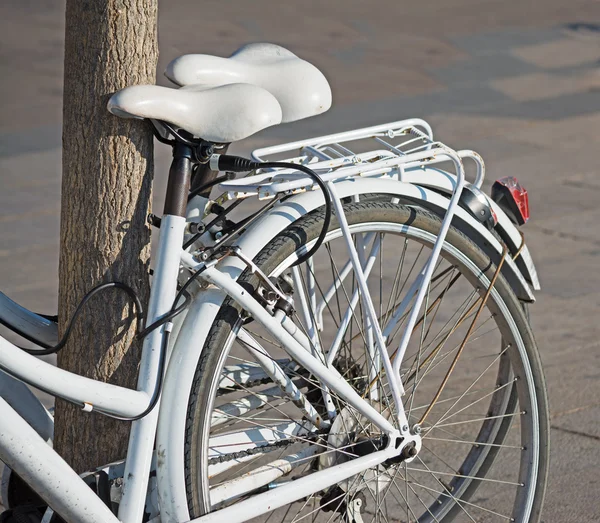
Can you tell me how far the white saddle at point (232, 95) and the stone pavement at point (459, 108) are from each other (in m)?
1.76

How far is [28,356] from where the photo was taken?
2146 mm

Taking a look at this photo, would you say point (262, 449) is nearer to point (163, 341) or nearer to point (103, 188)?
point (163, 341)

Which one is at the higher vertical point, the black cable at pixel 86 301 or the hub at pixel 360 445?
the black cable at pixel 86 301

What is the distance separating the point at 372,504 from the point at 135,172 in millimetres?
1599

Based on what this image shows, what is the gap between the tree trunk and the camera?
2400 millimetres

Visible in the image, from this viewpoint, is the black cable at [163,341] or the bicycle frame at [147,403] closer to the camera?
the bicycle frame at [147,403]

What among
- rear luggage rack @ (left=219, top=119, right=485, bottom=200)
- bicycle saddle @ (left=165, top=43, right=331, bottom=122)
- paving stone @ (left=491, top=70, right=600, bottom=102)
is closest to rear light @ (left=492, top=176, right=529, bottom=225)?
rear luggage rack @ (left=219, top=119, right=485, bottom=200)

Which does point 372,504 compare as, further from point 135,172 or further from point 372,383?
point 135,172

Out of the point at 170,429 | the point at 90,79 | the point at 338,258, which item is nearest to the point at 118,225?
the point at 90,79

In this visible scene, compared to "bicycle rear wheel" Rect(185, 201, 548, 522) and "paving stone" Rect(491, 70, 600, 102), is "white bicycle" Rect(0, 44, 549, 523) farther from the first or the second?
"paving stone" Rect(491, 70, 600, 102)

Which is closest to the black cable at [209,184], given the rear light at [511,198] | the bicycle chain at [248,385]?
the bicycle chain at [248,385]

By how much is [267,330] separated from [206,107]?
535mm

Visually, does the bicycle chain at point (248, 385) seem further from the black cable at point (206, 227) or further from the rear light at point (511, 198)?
the rear light at point (511, 198)

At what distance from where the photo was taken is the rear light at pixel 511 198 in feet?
10.3
